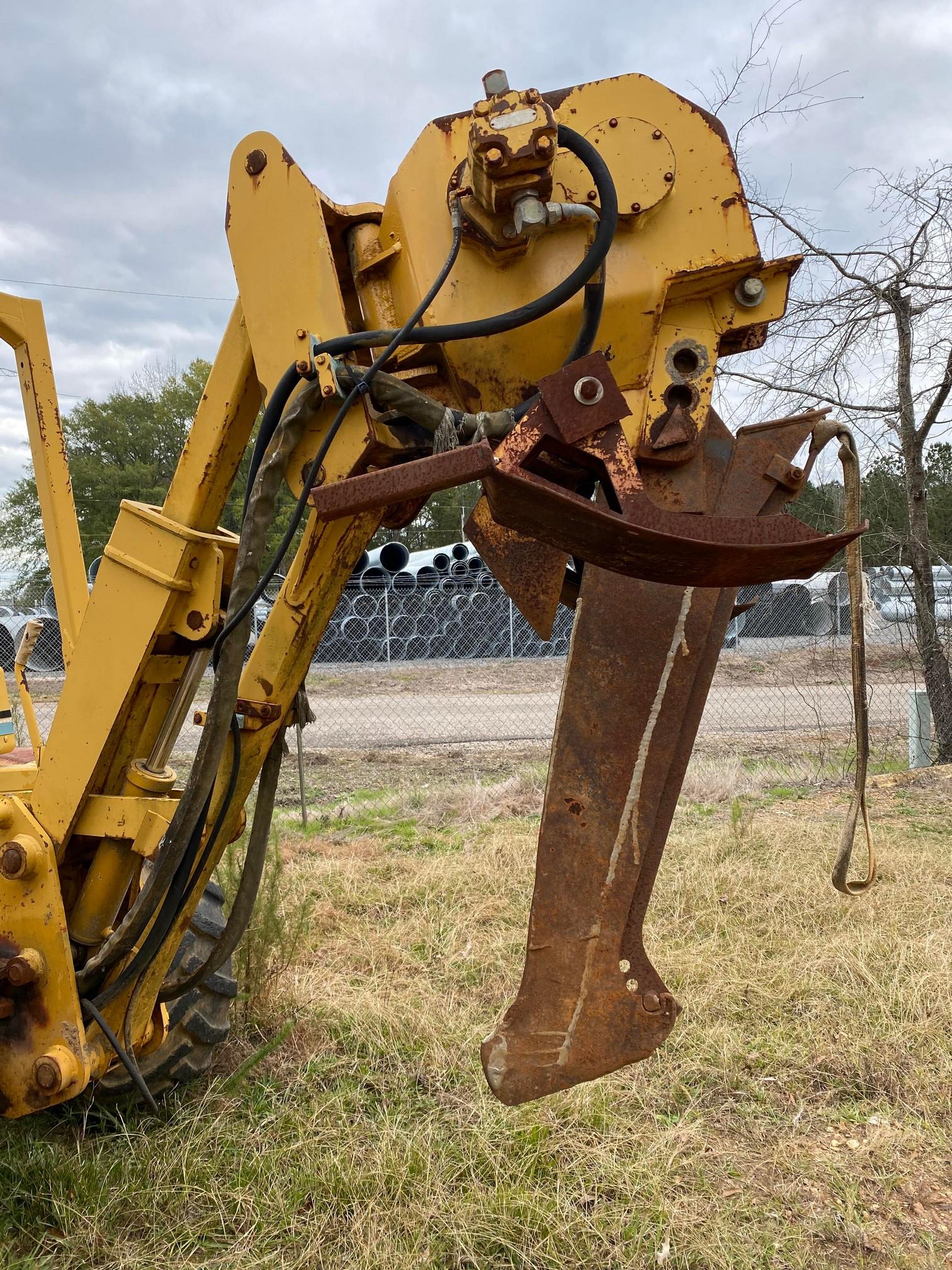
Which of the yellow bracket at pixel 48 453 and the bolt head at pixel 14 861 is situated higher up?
the yellow bracket at pixel 48 453

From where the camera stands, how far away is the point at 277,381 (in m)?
1.90

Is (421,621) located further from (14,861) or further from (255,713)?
(255,713)

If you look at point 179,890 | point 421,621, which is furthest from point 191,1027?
point 421,621

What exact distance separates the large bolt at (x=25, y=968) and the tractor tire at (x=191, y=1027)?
1.73 ft

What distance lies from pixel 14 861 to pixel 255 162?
173 cm

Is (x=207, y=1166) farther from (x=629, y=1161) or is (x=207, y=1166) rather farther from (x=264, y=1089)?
(x=629, y=1161)

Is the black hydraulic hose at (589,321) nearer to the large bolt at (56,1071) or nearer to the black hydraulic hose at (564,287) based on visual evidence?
the black hydraulic hose at (564,287)

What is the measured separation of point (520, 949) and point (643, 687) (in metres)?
2.78

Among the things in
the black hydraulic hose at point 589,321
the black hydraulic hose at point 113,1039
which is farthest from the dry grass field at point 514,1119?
the black hydraulic hose at point 589,321

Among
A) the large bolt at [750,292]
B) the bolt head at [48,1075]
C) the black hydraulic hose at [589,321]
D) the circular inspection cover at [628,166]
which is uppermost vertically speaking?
the circular inspection cover at [628,166]

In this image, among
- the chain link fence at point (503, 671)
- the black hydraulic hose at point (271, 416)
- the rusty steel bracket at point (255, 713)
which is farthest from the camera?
the chain link fence at point (503, 671)

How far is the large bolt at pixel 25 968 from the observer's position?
216cm

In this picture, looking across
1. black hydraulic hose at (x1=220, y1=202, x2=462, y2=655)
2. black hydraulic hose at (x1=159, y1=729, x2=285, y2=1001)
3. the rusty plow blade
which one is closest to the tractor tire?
black hydraulic hose at (x1=159, y1=729, x2=285, y2=1001)

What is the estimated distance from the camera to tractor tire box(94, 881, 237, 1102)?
2.70 m
